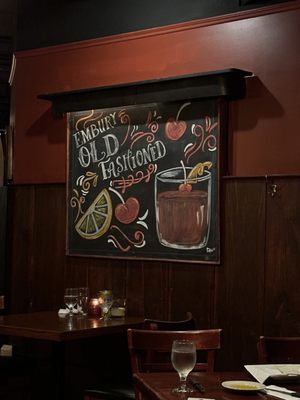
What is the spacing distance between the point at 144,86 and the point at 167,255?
1.21m

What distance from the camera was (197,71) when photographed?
505 centimetres

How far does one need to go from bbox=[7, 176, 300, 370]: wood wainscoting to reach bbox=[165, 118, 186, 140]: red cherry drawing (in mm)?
494

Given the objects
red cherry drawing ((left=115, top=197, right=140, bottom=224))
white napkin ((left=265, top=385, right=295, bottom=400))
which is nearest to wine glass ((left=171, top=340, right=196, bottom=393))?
white napkin ((left=265, top=385, right=295, bottom=400))

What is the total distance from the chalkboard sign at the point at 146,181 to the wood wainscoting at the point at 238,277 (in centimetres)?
10

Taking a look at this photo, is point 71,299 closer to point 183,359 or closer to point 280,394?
point 183,359

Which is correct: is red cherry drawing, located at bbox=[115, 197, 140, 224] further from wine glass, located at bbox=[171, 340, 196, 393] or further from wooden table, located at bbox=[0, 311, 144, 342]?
wine glass, located at bbox=[171, 340, 196, 393]

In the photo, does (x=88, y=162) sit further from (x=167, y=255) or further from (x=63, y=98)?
(x=167, y=255)

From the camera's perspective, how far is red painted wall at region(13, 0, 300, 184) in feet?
15.3

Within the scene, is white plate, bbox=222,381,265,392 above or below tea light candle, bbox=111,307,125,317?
above

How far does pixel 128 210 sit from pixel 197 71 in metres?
1.12

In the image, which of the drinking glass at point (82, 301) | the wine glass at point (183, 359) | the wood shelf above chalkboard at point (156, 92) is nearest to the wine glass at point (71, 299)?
the drinking glass at point (82, 301)

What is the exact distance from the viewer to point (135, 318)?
5059 millimetres
